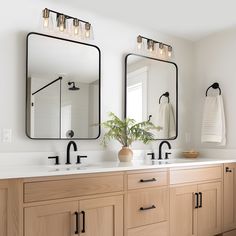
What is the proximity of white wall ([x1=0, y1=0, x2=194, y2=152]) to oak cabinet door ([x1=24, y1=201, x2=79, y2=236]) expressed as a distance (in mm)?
724

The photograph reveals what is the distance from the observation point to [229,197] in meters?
3.28

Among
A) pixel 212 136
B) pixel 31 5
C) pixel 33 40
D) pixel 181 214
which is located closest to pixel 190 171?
pixel 181 214

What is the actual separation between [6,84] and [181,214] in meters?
1.95

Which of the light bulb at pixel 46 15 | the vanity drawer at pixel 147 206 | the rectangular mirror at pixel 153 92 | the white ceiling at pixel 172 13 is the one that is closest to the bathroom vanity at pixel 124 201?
the vanity drawer at pixel 147 206

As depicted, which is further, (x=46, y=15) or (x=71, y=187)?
(x=46, y=15)

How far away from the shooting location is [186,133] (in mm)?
3805

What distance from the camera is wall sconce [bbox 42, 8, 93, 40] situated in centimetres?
272

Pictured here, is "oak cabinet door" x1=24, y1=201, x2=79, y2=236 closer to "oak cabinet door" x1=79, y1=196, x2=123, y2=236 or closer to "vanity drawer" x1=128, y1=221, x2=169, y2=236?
"oak cabinet door" x1=79, y1=196, x2=123, y2=236

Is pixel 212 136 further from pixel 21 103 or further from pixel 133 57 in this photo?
pixel 21 103

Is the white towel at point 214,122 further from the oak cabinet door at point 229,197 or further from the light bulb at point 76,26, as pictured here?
the light bulb at point 76,26

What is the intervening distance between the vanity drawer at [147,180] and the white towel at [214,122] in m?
1.05

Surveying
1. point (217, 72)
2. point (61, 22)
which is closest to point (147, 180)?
point (61, 22)

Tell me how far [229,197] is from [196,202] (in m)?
0.54

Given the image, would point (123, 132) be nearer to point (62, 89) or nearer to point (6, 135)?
point (62, 89)
